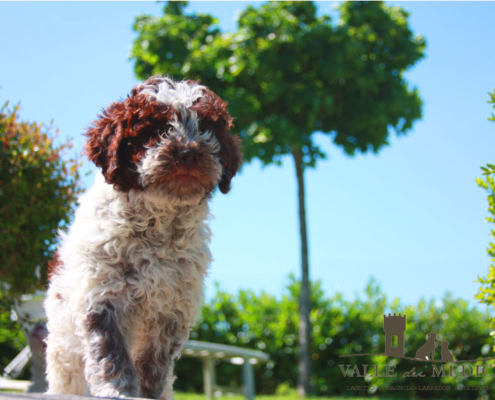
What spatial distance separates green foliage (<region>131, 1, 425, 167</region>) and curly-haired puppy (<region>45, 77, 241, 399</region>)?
→ 7601mm

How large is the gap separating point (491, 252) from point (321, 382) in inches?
305

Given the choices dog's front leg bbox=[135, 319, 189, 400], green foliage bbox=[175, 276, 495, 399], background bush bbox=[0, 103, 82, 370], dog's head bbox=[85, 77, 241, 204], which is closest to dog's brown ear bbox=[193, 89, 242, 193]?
dog's head bbox=[85, 77, 241, 204]

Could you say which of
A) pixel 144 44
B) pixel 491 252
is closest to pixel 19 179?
pixel 491 252

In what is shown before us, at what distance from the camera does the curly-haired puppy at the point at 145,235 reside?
110 inches

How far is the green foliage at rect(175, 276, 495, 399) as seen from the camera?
984cm

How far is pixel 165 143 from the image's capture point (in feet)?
9.04

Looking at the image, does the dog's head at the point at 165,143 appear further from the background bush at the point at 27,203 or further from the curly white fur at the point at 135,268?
the background bush at the point at 27,203

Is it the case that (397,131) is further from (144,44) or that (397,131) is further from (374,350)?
(144,44)

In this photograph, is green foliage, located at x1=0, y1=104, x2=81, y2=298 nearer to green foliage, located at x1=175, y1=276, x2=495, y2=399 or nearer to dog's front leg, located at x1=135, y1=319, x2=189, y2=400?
dog's front leg, located at x1=135, y1=319, x2=189, y2=400

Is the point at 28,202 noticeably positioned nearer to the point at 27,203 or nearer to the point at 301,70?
the point at 27,203

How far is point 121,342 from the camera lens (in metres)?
2.85

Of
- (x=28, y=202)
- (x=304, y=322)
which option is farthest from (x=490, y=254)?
(x=304, y=322)

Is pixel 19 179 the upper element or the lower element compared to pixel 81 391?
upper

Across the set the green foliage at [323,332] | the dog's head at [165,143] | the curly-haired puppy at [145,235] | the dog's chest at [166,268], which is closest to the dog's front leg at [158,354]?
the curly-haired puppy at [145,235]
